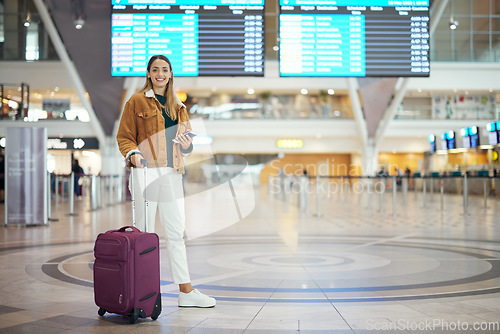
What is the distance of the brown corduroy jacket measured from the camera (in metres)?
3.95

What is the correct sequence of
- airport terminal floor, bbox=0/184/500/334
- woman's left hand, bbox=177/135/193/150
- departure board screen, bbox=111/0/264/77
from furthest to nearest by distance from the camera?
1. departure board screen, bbox=111/0/264/77
2. woman's left hand, bbox=177/135/193/150
3. airport terminal floor, bbox=0/184/500/334

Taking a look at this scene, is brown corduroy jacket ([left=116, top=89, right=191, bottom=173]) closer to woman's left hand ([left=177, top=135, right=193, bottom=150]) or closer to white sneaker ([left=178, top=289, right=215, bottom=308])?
woman's left hand ([left=177, top=135, right=193, bottom=150])

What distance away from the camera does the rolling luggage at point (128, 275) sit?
11.6 ft

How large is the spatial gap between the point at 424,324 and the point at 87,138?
34155 mm

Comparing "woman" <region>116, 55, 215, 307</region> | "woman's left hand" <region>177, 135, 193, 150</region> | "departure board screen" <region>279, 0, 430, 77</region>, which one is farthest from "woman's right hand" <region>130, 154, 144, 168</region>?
"departure board screen" <region>279, 0, 430, 77</region>

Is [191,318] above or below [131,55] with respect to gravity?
below

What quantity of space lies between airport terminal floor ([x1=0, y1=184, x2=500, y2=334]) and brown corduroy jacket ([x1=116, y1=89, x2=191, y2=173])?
104cm

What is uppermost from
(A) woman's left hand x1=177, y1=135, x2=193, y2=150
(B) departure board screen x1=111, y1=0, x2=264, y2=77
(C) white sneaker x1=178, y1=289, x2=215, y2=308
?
(B) departure board screen x1=111, y1=0, x2=264, y2=77

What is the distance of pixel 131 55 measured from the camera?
10.3 meters

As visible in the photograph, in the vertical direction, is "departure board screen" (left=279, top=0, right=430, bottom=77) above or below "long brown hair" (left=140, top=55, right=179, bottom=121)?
above

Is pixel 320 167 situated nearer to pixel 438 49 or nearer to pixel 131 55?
pixel 438 49

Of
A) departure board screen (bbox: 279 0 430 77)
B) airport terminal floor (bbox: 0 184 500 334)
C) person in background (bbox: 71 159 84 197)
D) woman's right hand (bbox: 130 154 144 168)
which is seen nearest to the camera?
airport terminal floor (bbox: 0 184 500 334)

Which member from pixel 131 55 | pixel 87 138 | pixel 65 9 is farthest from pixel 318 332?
pixel 87 138

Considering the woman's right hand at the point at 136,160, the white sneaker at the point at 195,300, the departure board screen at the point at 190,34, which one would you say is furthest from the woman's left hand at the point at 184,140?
the departure board screen at the point at 190,34
